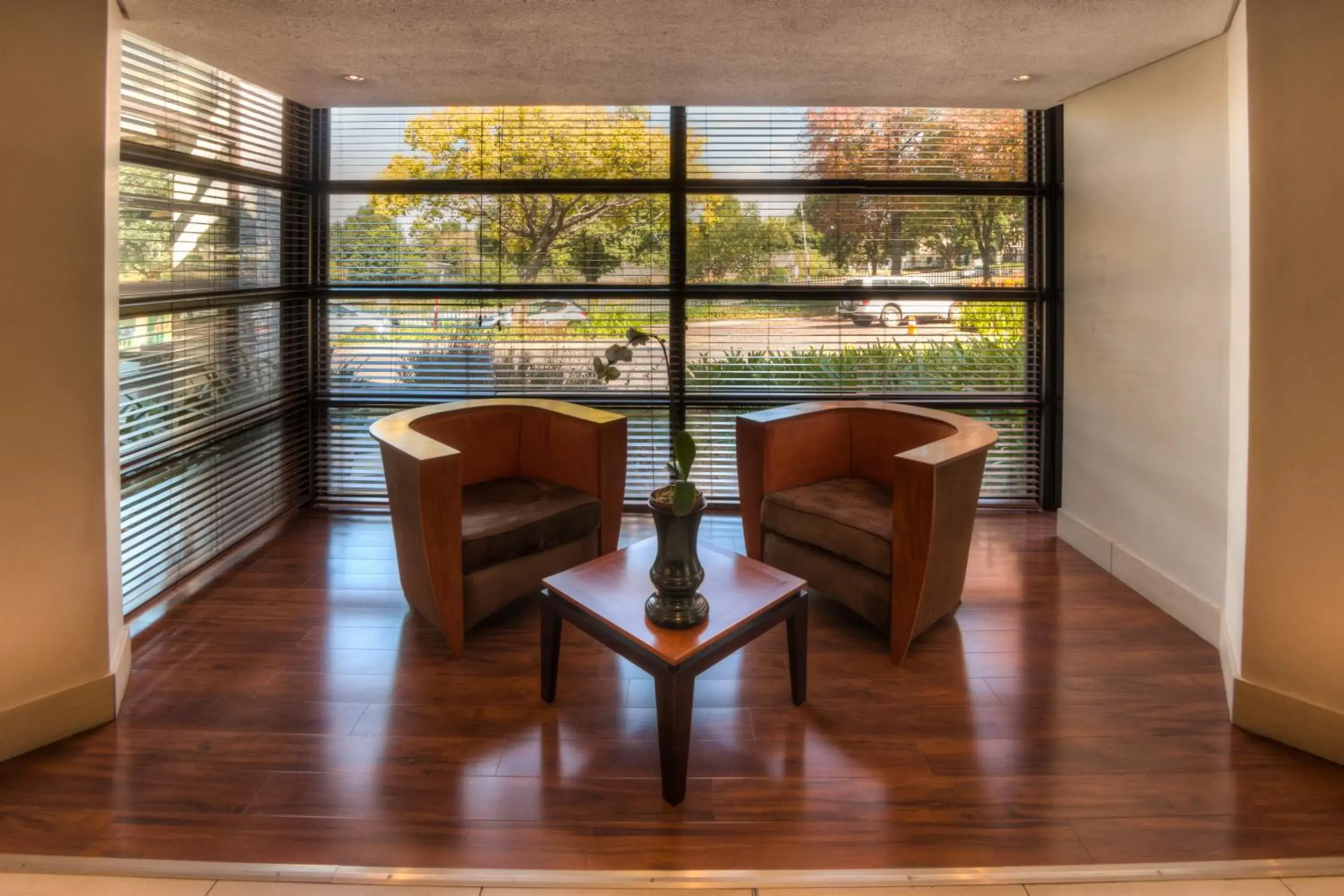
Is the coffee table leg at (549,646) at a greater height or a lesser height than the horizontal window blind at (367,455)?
lesser

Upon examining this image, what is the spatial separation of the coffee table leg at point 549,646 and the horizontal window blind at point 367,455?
2.16 metres

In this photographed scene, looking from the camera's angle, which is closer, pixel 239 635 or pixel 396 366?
pixel 239 635

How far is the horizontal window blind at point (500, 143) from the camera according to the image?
4367 mm

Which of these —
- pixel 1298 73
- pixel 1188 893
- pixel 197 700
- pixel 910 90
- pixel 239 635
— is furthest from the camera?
pixel 910 90

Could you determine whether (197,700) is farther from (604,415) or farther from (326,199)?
(326,199)

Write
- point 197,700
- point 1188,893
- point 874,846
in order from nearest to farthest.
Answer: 1. point 1188,893
2. point 874,846
3. point 197,700

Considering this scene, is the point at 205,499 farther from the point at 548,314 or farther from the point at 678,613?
the point at 678,613

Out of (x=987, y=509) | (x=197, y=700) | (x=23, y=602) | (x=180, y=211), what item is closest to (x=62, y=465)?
(x=23, y=602)

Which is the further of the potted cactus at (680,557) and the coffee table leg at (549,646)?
the coffee table leg at (549,646)

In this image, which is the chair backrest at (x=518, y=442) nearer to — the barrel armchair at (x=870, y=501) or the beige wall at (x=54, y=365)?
the barrel armchair at (x=870, y=501)

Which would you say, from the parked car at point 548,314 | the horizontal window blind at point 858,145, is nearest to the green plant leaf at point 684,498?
the parked car at point 548,314

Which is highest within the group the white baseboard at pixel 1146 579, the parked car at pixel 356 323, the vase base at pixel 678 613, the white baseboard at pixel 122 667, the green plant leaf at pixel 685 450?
the parked car at pixel 356 323

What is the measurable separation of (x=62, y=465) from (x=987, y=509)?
14.5 ft

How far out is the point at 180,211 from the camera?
3.30 metres
